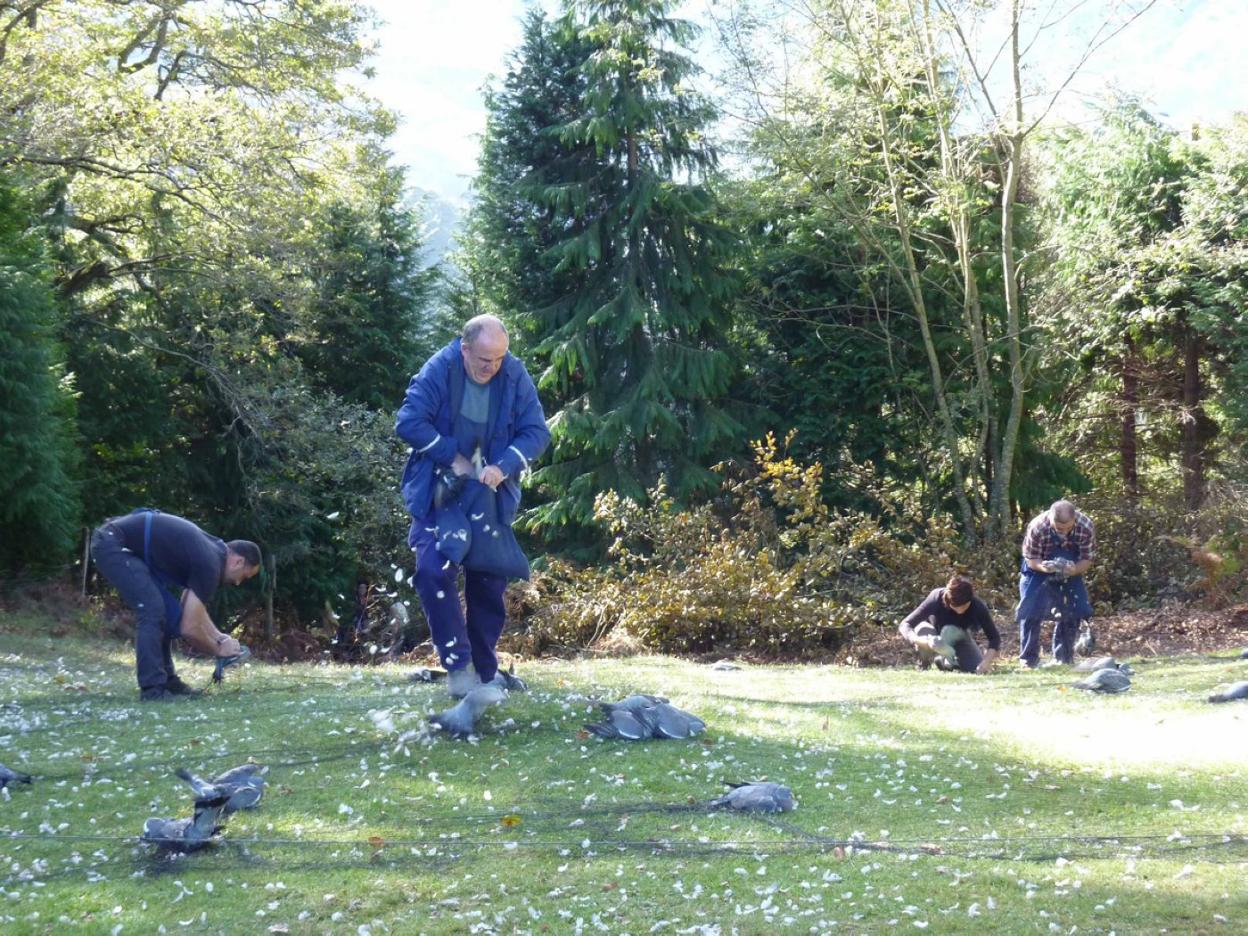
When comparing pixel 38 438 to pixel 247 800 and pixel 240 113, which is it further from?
pixel 247 800

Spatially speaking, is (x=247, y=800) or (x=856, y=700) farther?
(x=856, y=700)

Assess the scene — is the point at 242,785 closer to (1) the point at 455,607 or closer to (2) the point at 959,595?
(1) the point at 455,607

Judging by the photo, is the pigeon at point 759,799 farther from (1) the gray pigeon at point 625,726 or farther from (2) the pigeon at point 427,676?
(2) the pigeon at point 427,676

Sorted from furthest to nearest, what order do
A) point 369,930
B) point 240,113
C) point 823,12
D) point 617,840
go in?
point 240,113
point 823,12
point 617,840
point 369,930

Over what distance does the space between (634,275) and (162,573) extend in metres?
14.4

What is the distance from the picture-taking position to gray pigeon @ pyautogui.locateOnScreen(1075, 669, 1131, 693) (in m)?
9.85

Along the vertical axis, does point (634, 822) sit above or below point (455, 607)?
below

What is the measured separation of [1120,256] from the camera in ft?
63.8

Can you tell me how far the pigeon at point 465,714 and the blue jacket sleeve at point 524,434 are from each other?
1.32 meters

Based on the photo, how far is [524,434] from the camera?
756cm

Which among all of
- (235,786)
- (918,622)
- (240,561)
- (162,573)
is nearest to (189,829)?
(235,786)

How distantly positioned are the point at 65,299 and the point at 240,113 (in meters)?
4.63

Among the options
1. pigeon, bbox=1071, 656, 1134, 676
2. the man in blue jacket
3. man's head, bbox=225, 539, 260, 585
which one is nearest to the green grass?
the man in blue jacket

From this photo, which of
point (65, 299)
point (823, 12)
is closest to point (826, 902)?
point (823, 12)
